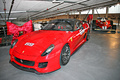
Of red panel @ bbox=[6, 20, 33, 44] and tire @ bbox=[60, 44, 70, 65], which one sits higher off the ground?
red panel @ bbox=[6, 20, 33, 44]

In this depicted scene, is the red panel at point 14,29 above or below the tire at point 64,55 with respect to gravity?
above

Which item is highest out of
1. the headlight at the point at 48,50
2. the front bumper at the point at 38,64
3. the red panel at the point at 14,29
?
the red panel at the point at 14,29

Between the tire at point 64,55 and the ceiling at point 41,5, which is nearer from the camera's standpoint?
the tire at point 64,55

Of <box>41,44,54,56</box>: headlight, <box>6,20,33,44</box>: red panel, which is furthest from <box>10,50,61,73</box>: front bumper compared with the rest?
<box>6,20,33,44</box>: red panel

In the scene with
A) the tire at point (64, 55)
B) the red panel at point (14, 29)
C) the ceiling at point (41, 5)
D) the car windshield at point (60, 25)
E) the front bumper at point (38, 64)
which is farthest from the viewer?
the ceiling at point (41, 5)

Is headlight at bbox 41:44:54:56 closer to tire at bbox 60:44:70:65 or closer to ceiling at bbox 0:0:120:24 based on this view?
tire at bbox 60:44:70:65

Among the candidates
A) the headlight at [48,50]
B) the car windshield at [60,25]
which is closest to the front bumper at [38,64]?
the headlight at [48,50]

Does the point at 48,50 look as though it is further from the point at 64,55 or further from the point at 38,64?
the point at 64,55

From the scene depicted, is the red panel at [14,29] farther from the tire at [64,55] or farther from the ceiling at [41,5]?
the tire at [64,55]

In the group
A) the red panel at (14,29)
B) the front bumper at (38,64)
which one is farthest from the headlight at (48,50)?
the red panel at (14,29)

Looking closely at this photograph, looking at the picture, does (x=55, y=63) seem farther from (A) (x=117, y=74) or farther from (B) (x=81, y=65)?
(A) (x=117, y=74)

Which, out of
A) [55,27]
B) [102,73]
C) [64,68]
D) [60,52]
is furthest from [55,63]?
[55,27]

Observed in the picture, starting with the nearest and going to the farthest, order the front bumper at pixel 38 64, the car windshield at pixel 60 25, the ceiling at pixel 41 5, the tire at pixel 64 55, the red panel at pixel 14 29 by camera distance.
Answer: the front bumper at pixel 38 64 → the tire at pixel 64 55 → the car windshield at pixel 60 25 → the red panel at pixel 14 29 → the ceiling at pixel 41 5

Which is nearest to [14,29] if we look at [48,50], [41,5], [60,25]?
[60,25]
